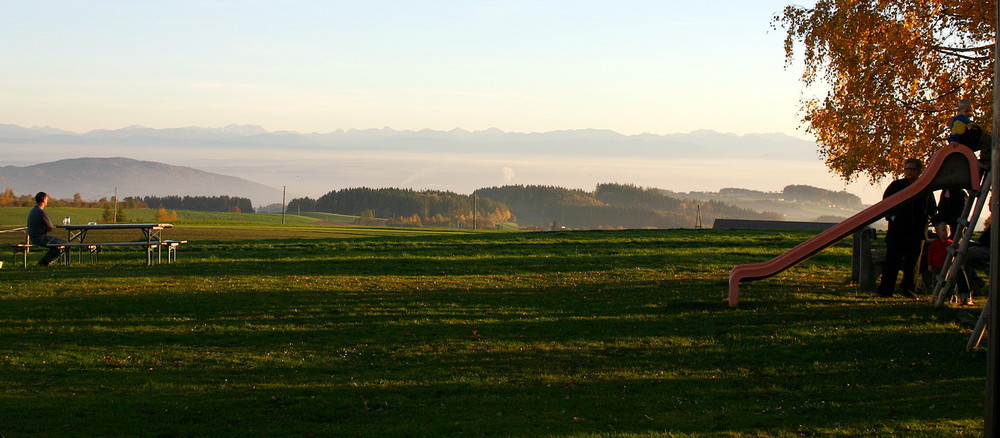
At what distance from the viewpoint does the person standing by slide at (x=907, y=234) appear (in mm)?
15430

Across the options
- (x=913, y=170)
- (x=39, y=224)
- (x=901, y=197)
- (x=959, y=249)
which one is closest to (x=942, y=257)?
(x=901, y=197)

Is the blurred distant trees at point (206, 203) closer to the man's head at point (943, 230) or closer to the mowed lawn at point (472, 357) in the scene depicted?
the mowed lawn at point (472, 357)

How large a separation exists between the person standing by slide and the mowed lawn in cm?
60

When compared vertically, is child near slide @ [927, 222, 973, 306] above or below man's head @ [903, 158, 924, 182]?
below

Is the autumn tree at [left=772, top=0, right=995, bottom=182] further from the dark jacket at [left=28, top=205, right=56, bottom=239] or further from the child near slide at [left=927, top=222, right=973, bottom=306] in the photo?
the dark jacket at [left=28, top=205, right=56, bottom=239]

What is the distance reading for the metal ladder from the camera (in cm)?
1353

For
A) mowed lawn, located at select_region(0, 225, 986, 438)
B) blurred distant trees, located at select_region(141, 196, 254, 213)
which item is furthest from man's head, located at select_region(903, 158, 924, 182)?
blurred distant trees, located at select_region(141, 196, 254, 213)

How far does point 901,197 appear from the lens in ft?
48.2

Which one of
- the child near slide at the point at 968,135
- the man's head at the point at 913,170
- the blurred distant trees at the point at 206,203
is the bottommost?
the blurred distant trees at the point at 206,203

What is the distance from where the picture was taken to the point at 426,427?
7.96 metres

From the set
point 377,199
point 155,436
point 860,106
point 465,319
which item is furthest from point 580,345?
point 377,199

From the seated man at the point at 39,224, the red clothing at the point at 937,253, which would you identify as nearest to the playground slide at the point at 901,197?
the red clothing at the point at 937,253

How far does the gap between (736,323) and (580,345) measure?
2982 millimetres

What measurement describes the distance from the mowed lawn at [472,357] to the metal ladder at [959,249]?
17.2 inches
